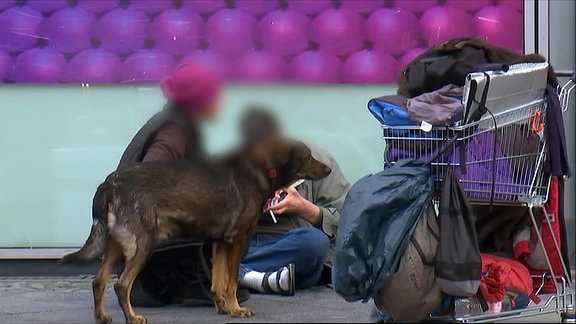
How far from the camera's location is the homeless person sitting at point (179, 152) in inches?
218

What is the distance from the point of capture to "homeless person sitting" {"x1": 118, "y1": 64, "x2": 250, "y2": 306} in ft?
18.1

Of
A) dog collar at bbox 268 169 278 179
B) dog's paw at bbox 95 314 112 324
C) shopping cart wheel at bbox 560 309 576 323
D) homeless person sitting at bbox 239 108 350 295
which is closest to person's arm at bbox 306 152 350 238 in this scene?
homeless person sitting at bbox 239 108 350 295

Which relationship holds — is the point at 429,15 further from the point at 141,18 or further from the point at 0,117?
the point at 0,117

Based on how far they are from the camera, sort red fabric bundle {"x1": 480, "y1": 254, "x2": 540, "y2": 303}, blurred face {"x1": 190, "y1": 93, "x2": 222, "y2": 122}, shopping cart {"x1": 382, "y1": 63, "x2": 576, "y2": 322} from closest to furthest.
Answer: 1. shopping cart {"x1": 382, "y1": 63, "x2": 576, "y2": 322}
2. red fabric bundle {"x1": 480, "y1": 254, "x2": 540, "y2": 303}
3. blurred face {"x1": 190, "y1": 93, "x2": 222, "y2": 122}

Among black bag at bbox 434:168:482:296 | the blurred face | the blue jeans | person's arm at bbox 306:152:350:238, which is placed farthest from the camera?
person's arm at bbox 306:152:350:238

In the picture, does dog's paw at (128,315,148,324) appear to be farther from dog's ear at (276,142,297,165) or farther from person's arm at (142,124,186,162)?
dog's ear at (276,142,297,165)

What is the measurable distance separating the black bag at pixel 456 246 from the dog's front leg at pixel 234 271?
146cm

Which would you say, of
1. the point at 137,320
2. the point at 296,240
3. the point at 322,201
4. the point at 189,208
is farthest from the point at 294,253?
the point at 137,320

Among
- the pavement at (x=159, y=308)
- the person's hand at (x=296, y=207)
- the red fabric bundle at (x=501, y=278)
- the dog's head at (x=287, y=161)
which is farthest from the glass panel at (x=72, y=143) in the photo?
the red fabric bundle at (x=501, y=278)

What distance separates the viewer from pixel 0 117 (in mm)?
7086

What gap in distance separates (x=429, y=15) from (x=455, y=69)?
2.48m

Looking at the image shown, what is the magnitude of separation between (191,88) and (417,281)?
196cm

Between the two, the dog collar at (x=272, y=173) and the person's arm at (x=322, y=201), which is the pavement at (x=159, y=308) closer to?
the person's arm at (x=322, y=201)

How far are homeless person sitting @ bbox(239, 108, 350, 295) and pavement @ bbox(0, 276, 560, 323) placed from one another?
4.2 inches
